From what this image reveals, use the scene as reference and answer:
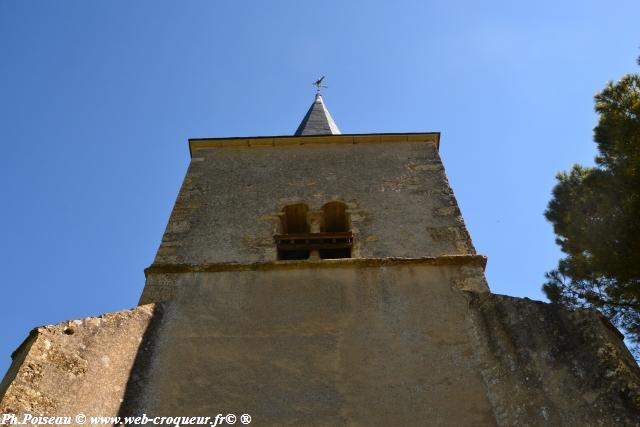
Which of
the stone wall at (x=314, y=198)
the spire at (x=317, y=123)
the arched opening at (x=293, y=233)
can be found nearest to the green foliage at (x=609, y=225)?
the stone wall at (x=314, y=198)

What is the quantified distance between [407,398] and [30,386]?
2715 mm

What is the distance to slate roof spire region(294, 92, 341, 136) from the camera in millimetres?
11870

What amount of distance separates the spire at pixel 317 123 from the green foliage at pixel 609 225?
15.6ft

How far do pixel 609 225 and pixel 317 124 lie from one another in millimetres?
6375

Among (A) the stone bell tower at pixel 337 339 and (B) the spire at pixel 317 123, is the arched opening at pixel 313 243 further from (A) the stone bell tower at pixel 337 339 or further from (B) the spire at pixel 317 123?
(B) the spire at pixel 317 123

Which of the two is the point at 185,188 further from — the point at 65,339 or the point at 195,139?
the point at 65,339

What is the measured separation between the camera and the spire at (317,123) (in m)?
11.9

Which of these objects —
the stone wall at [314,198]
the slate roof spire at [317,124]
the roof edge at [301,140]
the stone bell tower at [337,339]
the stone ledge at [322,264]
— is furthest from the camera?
the slate roof spire at [317,124]

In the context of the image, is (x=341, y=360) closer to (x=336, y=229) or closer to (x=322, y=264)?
(x=322, y=264)

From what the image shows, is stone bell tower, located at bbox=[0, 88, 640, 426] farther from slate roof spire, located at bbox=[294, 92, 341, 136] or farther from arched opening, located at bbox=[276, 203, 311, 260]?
slate roof spire, located at bbox=[294, 92, 341, 136]

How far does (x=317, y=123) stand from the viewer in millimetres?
12625

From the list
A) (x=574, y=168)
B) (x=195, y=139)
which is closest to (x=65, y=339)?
(x=195, y=139)

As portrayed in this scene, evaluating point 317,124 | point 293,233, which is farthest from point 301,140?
point 317,124

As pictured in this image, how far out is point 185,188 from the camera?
8.01 metres
